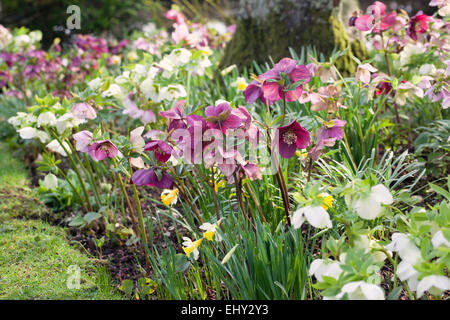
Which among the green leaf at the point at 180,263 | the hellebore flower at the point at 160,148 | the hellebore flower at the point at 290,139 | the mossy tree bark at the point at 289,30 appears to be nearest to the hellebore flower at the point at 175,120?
the hellebore flower at the point at 160,148

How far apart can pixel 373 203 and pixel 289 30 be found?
1.96m

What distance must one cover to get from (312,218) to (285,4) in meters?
2.06

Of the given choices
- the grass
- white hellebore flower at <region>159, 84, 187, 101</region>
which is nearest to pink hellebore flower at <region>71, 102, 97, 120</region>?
white hellebore flower at <region>159, 84, 187, 101</region>

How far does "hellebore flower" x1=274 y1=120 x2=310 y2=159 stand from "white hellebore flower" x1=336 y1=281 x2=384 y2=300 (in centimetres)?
42

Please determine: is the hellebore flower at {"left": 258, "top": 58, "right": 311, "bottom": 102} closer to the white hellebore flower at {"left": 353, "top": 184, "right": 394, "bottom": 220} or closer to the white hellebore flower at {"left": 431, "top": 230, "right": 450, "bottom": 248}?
the white hellebore flower at {"left": 353, "top": 184, "right": 394, "bottom": 220}

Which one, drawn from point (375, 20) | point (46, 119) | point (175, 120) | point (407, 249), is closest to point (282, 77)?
point (175, 120)

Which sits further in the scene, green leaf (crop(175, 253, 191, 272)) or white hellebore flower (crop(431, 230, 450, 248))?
green leaf (crop(175, 253, 191, 272))

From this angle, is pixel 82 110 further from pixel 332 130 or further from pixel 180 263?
pixel 332 130

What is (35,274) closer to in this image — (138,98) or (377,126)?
(138,98)

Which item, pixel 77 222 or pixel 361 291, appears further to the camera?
pixel 77 222

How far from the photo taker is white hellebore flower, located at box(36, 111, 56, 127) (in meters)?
1.72

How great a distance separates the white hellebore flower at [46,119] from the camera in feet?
5.64

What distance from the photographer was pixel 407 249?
1035mm

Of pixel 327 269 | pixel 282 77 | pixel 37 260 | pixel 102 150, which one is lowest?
pixel 37 260
